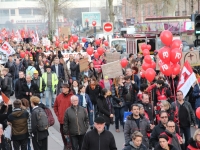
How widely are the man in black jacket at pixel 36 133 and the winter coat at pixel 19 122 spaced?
0.14m

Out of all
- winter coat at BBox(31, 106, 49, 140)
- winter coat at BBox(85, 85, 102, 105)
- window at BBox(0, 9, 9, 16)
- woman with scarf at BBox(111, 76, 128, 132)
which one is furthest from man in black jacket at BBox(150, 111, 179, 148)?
window at BBox(0, 9, 9, 16)

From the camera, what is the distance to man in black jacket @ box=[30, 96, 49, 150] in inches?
488

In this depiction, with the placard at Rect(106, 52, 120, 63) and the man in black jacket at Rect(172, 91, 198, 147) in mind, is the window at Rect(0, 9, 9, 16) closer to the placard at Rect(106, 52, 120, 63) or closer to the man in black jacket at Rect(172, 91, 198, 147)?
the placard at Rect(106, 52, 120, 63)

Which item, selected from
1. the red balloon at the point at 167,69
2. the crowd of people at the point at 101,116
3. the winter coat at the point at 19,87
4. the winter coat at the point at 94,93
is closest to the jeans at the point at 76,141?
the crowd of people at the point at 101,116

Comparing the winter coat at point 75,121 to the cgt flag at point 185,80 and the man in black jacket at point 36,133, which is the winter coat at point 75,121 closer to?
the man in black jacket at point 36,133

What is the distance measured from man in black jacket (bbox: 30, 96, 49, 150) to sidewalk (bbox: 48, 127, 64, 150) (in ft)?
5.63

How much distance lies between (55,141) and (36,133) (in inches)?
112

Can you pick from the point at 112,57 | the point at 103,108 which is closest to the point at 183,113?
the point at 103,108

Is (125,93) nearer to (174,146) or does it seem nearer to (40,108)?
(40,108)

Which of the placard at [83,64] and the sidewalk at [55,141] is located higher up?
the placard at [83,64]

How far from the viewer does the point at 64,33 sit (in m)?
48.0

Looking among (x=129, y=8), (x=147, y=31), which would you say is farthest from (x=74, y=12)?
(x=147, y=31)

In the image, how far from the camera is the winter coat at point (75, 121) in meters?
12.4

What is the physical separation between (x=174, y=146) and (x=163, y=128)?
902mm
